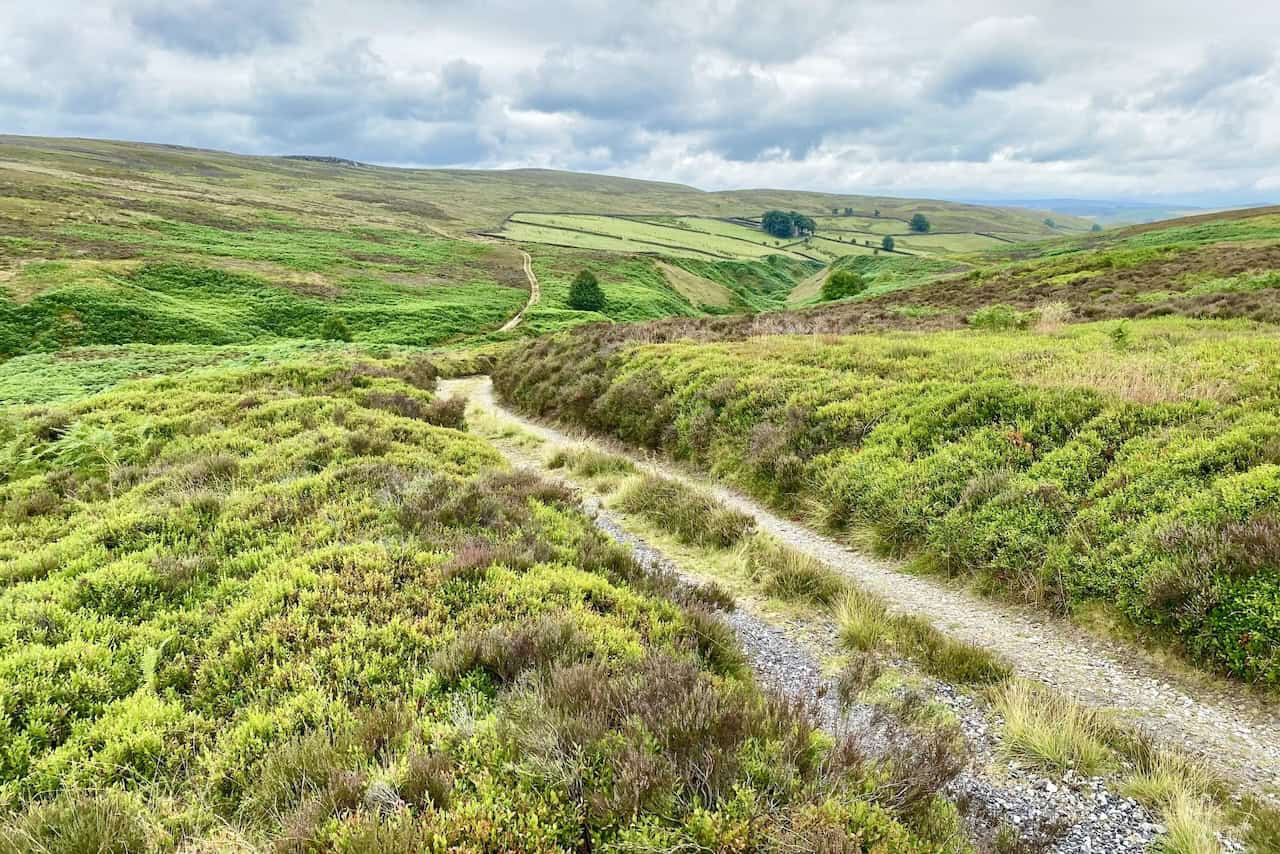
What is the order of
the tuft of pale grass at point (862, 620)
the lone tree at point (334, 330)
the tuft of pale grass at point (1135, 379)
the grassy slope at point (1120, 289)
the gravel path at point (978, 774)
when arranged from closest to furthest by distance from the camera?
1. the gravel path at point (978, 774)
2. the tuft of pale grass at point (862, 620)
3. the tuft of pale grass at point (1135, 379)
4. the grassy slope at point (1120, 289)
5. the lone tree at point (334, 330)

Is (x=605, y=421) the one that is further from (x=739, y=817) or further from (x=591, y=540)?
(x=739, y=817)

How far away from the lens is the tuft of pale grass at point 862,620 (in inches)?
267

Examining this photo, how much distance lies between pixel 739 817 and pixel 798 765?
800 millimetres

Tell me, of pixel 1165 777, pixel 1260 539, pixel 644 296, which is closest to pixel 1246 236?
pixel 644 296

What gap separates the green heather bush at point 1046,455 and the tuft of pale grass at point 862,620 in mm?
1867

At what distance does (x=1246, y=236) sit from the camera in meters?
54.1

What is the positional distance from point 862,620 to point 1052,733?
90.6 inches

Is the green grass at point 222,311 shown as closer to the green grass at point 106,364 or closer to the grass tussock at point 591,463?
the green grass at point 106,364

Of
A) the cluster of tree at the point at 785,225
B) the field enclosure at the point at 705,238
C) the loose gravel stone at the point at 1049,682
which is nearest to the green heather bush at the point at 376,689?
the loose gravel stone at the point at 1049,682

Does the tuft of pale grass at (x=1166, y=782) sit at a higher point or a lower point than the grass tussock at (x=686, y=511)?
higher

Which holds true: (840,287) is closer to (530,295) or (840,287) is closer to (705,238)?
(530,295)

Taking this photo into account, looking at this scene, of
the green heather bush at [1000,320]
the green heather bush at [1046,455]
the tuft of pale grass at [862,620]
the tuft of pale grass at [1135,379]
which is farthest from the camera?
the green heather bush at [1000,320]

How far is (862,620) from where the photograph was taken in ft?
23.0

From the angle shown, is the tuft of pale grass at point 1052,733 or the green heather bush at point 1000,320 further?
the green heather bush at point 1000,320
